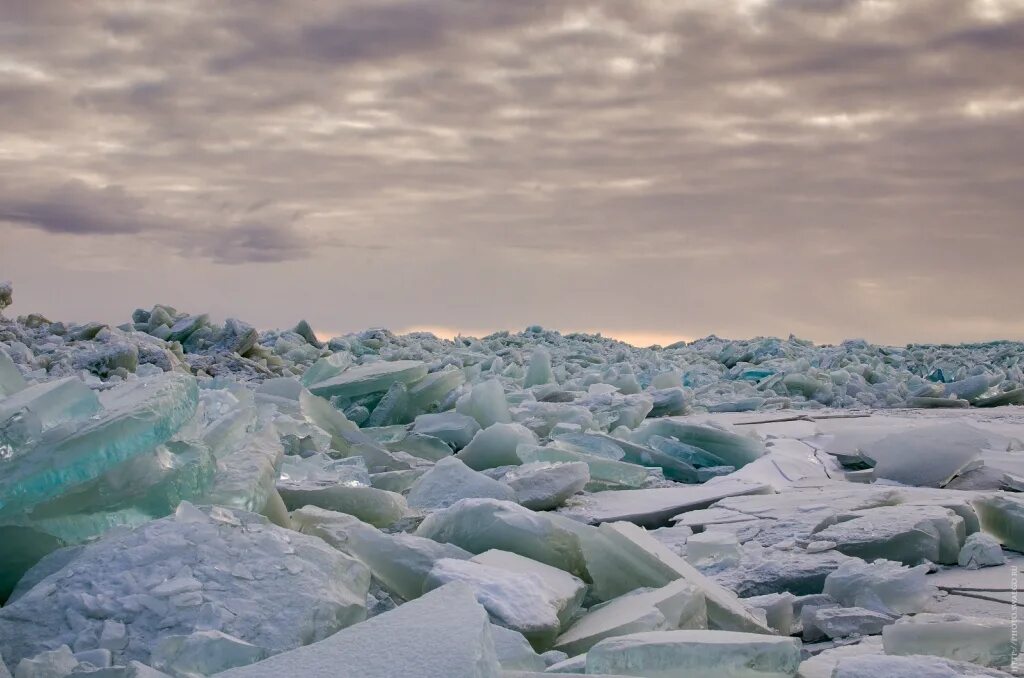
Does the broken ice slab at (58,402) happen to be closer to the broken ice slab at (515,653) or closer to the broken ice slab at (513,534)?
the broken ice slab at (513,534)

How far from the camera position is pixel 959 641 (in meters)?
1.42

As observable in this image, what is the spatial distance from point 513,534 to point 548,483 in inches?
24.8

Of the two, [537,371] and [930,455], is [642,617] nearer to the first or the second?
[930,455]

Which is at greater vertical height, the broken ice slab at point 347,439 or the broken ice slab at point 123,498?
the broken ice slab at point 123,498

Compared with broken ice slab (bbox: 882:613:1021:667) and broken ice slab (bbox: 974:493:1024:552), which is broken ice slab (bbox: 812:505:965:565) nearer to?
broken ice slab (bbox: 974:493:1024:552)

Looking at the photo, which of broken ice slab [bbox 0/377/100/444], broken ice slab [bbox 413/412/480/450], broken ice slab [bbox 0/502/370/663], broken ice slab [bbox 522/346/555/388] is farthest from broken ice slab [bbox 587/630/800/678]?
broken ice slab [bbox 522/346/555/388]

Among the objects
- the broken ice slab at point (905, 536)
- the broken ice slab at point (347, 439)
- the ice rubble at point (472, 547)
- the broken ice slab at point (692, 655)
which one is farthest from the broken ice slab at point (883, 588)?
the broken ice slab at point (347, 439)

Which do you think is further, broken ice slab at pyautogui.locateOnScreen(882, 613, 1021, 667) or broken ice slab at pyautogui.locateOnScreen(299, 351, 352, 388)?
broken ice slab at pyautogui.locateOnScreen(299, 351, 352, 388)

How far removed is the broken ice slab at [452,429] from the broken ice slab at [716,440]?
1.97ft

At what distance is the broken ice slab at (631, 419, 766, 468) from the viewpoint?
3.13 m

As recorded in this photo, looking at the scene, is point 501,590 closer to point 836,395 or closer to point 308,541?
point 308,541

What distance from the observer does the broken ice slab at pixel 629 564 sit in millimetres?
1646

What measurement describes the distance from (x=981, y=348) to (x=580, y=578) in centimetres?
1053

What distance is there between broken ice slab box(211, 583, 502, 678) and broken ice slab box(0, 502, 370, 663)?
211 mm
